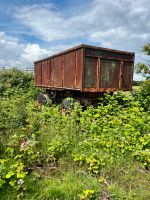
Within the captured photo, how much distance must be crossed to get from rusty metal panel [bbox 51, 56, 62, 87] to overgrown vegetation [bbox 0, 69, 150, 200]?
2708mm

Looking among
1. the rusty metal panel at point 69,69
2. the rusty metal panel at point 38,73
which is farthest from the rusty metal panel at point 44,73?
the rusty metal panel at point 69,69

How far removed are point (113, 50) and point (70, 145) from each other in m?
4.17

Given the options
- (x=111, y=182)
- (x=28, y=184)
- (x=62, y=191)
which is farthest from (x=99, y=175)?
(x=28, y=184)

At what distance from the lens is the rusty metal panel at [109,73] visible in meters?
7.87

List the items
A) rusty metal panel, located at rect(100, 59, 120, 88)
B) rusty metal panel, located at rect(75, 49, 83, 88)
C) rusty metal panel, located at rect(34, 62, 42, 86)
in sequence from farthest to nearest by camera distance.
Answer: rusty metal panel, located at rect(34, 62, 42, 86) → rusty metal panel, located at rect(100, 59, 120, 88) → rusty metal panel, located at rect(75, 49, 83, 88)

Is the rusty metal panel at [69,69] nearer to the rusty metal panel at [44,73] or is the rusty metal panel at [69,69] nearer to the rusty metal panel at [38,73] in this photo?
the rusty metal panel at [44,73]

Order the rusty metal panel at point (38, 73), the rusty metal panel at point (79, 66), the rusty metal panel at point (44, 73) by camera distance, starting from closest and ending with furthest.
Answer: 1. the rusty metal panel at point (79, 66)
2. the rusty metal panel at point (44, 73)
3. the rusty metal panel at point (38, 73)

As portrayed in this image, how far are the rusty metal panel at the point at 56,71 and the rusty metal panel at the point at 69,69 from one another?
18.6 inches

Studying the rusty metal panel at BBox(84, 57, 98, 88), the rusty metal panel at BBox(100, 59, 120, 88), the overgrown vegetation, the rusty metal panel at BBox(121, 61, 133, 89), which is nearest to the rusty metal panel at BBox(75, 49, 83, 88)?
the rusty metal panel at BBox(84, 57, 98, 88)

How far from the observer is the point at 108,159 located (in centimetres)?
441

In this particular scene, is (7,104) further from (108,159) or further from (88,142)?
(108,159)

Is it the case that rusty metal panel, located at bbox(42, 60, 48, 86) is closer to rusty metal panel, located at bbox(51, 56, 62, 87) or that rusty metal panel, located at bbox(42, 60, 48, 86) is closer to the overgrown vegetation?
rusty metal panel, located at bbox(51, 56, 62, 87)

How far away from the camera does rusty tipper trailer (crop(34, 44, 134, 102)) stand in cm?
733

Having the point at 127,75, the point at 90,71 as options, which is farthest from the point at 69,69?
the point at 127,75
